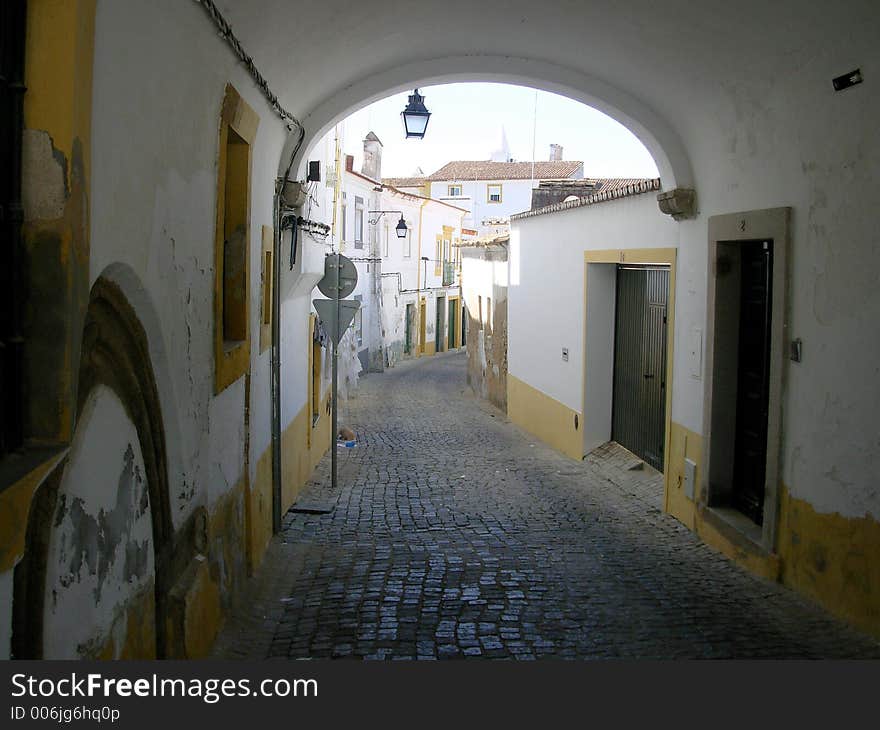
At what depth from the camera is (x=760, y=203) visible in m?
7.07

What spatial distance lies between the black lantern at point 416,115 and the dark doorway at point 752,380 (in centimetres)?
388

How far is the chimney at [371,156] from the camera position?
34094 mm

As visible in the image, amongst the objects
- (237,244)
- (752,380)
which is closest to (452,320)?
(752,380)

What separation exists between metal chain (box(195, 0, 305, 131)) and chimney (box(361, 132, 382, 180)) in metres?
26.6

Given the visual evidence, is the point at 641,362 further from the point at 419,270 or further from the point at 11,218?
the point at 419,270

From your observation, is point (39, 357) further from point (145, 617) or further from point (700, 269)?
point (700, 269)

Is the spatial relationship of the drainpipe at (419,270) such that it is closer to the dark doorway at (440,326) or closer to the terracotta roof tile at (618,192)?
the dark doorway at (440,326)

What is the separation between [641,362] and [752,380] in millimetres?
3779

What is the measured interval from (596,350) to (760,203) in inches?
234

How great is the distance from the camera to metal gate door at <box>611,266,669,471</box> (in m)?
10.9

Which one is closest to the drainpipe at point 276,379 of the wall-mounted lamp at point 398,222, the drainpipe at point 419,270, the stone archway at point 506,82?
the stone archway at point 506,82

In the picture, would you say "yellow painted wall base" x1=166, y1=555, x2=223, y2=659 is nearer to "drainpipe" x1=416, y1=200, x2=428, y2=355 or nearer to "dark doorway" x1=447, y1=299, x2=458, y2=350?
"drainpipe" x1=416, y1=200, x2=428, y2=355

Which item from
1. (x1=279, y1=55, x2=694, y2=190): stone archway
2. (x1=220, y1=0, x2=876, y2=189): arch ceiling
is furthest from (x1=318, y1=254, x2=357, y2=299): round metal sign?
(x1=220, y1=0, x2=876, y2=189): arch ceiling

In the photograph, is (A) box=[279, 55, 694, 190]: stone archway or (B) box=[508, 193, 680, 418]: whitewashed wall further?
(B) box=[508, 193, 680, 418]: whitewashed wall
